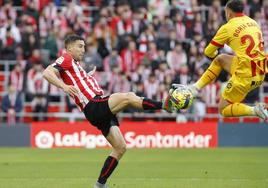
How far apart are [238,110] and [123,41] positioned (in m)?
12.2

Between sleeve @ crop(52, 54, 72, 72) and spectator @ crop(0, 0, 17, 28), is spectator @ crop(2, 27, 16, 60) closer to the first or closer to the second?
spectator @ crop(0, 0, 17, 28)

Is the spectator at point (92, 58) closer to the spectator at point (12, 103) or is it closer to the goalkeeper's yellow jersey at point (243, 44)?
the spectator at point (12, 103)

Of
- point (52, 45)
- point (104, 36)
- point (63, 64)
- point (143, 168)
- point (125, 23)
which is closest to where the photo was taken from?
point (63, 64)

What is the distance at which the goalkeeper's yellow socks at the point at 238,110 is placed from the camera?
12117 mm

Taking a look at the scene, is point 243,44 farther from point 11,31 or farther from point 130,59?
point 11,31

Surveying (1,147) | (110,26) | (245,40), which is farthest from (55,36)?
(245,40)

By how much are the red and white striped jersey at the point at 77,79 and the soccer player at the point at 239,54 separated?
66.5 inches

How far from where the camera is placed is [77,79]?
11617 mm

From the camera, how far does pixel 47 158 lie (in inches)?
720

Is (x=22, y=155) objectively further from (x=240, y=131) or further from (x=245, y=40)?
(x=245, y=40)

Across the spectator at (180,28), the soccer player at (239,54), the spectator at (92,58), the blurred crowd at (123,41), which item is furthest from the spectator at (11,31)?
the soccer player at (239,54)

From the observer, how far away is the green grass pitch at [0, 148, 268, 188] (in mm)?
12719

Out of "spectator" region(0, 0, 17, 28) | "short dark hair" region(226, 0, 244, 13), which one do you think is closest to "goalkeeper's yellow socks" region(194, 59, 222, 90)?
"short dark hair" region(226, 0, 244, 13)

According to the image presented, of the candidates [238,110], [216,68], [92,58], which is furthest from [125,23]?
[238,110]
